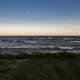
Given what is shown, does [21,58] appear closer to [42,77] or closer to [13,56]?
[13,56]

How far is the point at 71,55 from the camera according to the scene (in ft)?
58.5

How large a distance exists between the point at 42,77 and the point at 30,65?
287cm

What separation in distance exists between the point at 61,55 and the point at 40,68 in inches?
191

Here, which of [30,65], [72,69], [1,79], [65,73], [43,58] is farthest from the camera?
[43,58]

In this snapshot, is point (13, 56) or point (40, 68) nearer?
point (40, 68)

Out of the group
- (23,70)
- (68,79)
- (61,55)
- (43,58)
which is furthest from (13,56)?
(68,79)

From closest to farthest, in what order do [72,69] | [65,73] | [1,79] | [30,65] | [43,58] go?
A: [1,79] < [65,73] < [72,69] < [30,65] < [43,58]

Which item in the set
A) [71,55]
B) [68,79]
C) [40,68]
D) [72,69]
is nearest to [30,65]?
[40,68]

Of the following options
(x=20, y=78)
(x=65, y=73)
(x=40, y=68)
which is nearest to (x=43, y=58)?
(x=40, y=68)

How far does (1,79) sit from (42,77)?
2186 millimetres

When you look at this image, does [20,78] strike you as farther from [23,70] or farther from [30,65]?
[30,65]

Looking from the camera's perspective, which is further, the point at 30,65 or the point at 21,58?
the point at 21,58

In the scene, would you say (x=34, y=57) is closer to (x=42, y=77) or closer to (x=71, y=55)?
(x=71, y=55)

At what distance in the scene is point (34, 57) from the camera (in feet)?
57.0
